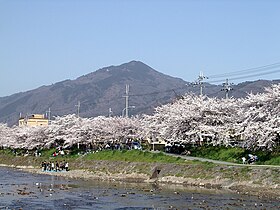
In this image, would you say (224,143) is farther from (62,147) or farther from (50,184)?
(62,147)

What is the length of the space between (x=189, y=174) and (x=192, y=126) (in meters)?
13.3

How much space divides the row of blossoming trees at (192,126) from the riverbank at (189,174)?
4.95 metres

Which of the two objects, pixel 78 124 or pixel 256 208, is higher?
pixel 78 124

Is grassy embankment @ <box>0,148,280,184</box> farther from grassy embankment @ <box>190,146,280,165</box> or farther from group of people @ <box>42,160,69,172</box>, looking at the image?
group of people @ <box>42,160,69,172</box>

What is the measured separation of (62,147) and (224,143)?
115 ft

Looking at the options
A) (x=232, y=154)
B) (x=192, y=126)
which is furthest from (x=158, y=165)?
(x=192, y=126)

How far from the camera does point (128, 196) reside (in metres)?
34.1

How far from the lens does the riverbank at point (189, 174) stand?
37.2 metres

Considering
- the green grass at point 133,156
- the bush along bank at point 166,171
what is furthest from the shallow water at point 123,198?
the green grass at point 133,156

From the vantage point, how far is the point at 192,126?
56938 mm

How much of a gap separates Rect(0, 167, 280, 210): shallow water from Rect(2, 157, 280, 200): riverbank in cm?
223

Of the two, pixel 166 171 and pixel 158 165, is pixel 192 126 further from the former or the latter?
pixel 166 171

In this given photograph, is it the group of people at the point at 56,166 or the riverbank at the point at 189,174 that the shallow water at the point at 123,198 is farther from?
the group of people at the point at 56,166

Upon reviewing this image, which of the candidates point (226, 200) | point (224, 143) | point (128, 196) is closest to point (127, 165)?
point (224, 143)
